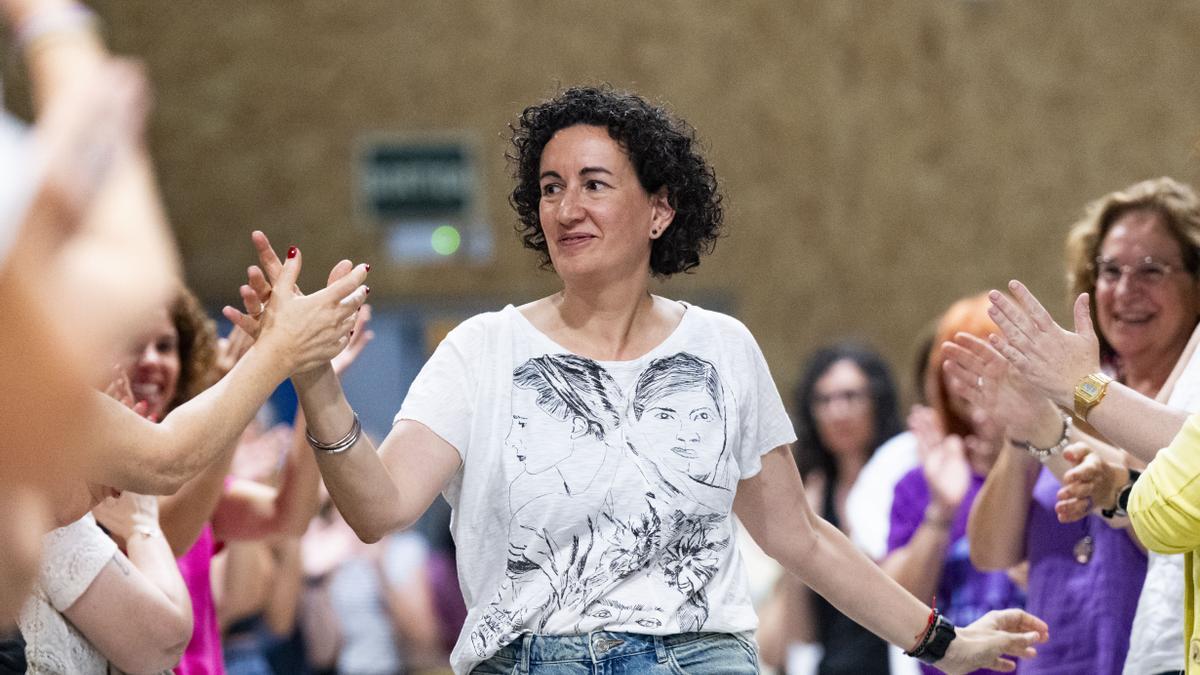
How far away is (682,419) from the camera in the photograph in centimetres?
267

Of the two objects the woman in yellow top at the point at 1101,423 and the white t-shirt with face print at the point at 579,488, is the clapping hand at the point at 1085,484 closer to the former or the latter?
the woman in yellow top at the point at 1101,423

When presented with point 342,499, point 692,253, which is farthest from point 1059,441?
point 342,499

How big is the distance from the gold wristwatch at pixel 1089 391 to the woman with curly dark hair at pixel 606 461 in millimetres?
505

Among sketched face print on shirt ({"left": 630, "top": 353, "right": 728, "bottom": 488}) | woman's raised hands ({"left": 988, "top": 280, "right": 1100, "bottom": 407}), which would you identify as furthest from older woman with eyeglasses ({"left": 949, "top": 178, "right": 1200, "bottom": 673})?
sketched face print on shirt ({"left": 630, "top": 353, "right": 728, "bottom": 488})

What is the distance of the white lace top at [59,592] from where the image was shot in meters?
2.56

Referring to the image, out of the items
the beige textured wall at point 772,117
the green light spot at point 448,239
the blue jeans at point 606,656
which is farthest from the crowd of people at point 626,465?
the green light spot at point 448,239

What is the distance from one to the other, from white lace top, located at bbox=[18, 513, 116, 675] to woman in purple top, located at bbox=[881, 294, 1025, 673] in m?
2.05

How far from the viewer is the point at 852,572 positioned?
291 cm

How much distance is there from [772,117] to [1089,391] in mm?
5942

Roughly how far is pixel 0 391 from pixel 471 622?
1566 millimetres

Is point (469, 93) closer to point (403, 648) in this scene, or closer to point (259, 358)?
point (403, 648)

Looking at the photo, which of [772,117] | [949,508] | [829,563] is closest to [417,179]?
[772,117]

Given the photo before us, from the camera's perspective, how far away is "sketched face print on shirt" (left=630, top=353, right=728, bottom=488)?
263 centimetres

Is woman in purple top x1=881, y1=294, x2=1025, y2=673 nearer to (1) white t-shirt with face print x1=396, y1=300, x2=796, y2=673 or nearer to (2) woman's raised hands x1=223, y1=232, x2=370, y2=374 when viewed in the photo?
(1) white t-shirt with face print x1=396, y1=300, x2=796, y2=673
